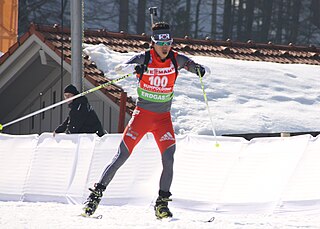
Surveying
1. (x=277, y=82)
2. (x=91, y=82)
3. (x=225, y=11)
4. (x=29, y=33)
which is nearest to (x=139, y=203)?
(x=91, y=82)

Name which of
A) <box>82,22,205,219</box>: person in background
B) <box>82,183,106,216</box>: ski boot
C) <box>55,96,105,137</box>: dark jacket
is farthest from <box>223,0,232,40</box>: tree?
<box>82,183,106,216</box>: ski boot

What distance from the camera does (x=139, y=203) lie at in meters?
9.28

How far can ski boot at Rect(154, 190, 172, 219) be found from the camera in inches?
320

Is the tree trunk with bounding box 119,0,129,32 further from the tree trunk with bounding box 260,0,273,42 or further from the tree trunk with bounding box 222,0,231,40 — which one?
the tree trunk with bounding box 260,0,273,42

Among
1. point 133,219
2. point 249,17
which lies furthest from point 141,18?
point 133,219

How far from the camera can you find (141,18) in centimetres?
4891

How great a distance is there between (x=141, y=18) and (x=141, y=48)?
30397 mm

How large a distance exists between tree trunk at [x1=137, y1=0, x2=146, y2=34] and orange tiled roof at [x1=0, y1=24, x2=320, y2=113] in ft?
86.3

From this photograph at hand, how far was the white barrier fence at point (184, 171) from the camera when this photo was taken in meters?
8.68

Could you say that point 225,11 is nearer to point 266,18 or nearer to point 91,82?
point 266,18

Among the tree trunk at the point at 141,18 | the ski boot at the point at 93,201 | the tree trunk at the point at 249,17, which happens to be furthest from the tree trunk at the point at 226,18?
the ski boot at the point at 93,201

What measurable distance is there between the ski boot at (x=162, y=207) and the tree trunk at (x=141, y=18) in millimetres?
40020

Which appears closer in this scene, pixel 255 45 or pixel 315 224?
pixel 315 224

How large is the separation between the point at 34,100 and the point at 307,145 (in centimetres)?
1065
